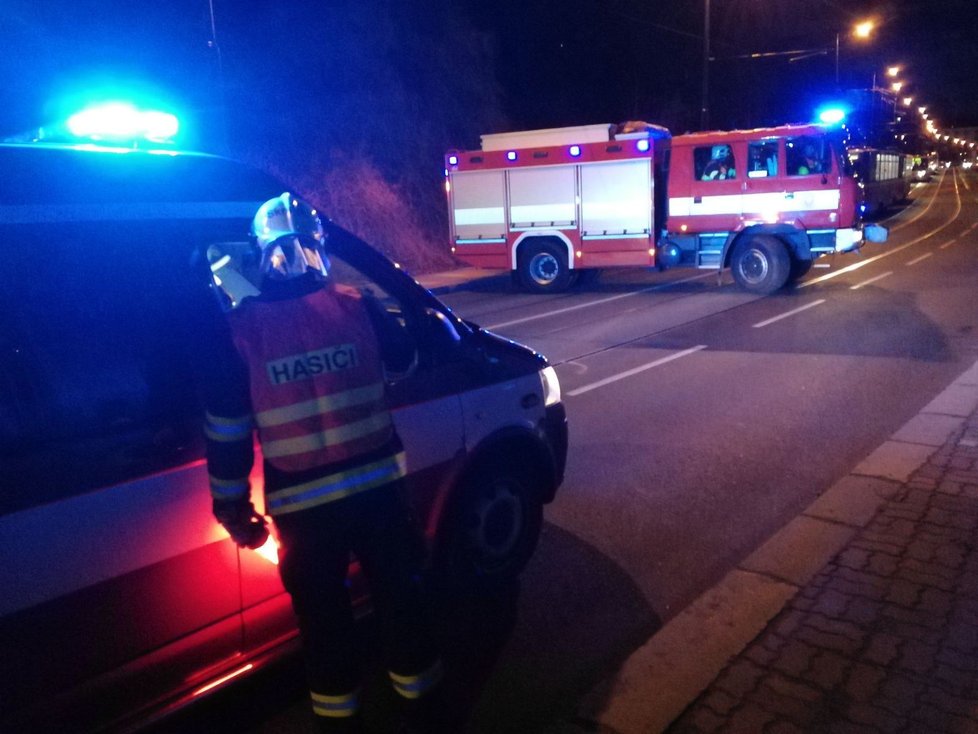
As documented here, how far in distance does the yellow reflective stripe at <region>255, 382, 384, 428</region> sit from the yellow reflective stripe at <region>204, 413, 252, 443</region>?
0.05m

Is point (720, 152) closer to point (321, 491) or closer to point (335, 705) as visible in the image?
point (321, 491)

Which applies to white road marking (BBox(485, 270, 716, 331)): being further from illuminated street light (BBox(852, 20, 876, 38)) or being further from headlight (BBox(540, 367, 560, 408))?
illuminated street light (BBox(852, 20, 876, 38))

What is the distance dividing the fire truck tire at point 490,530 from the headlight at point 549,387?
1.30ft

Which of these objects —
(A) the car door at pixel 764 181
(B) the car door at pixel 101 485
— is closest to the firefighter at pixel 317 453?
(B) the car door at pixel 101 485

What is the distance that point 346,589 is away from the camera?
2.79m

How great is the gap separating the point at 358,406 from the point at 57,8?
68.3ft

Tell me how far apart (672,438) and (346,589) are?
176 inches

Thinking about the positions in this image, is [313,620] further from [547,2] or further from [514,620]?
[547,2]

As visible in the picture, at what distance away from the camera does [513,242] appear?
57.8 ft

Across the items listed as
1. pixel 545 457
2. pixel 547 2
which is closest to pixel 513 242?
pixel 545 457

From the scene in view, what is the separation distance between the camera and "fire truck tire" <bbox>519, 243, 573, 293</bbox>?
17.2m

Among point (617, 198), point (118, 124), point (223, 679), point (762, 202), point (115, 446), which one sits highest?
point (118, 124)

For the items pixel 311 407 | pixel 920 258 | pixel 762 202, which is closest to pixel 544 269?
pixel 762 202

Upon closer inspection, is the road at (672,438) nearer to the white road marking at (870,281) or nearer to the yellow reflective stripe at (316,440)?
the white road marking at (870,281)
